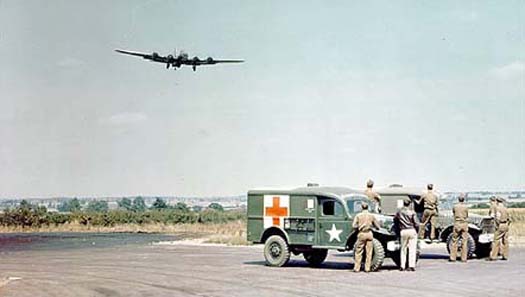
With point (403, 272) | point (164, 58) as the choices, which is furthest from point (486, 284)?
point (164, 58)

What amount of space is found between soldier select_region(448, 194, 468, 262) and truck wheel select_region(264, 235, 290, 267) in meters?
4.55

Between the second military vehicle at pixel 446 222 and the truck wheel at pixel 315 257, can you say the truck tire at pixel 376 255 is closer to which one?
the truck wheel at pixel 315 257

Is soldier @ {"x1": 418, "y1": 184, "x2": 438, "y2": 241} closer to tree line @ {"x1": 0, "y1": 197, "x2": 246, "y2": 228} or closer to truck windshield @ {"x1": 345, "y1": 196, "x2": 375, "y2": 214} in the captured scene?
truck windshield @ {"x1": 345, "y1": 196, "x2": 375, "y2": 214}

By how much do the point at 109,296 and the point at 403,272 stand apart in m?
7.44

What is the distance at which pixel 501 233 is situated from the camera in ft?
84.4

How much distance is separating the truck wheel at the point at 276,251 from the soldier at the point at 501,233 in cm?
566

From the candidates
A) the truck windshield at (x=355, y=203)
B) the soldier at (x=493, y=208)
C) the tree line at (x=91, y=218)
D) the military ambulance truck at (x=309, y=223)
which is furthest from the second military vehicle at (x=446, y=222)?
the tree line at (x=91, y=218)

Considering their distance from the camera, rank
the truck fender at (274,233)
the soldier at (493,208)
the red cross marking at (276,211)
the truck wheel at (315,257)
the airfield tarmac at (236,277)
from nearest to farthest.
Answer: the airfield tarmac at (236,277) → the truck fender at (274,233) → the red cross marking at (276,211) → the truck wheel at (315,257) → the soldier at (493,208)

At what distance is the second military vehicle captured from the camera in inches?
1019

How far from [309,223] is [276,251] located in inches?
45.6

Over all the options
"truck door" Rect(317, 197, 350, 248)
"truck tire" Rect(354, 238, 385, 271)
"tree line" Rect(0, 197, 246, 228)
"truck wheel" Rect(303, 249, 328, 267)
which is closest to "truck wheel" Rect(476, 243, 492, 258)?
"truck wheel" Rect(303, 249, 328, 267)

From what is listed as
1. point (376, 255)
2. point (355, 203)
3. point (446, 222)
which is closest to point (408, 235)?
point (376, 255)

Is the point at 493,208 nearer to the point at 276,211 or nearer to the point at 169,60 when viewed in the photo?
the point at 276,211

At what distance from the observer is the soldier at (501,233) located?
84.1ft
